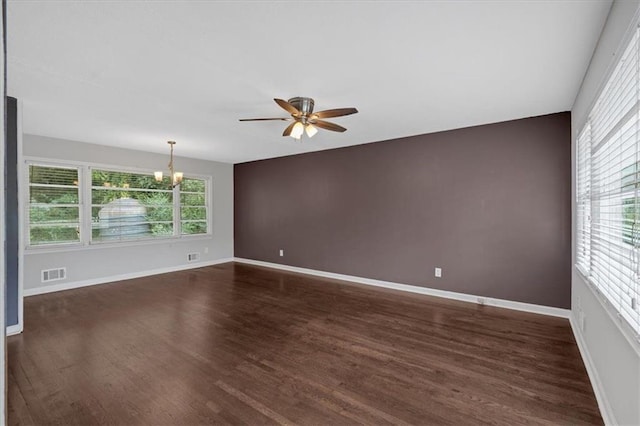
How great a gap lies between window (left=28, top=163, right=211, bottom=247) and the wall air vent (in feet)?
1.46

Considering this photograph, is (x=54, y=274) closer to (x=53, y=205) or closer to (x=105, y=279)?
(x=105, y=279)

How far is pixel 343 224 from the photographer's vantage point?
5676 millimetres

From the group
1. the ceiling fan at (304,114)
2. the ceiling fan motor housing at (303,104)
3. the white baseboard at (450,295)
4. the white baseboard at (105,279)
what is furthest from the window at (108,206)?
the ceiling fan motor housing at (303,104)

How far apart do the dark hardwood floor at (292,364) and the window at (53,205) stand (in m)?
1.14

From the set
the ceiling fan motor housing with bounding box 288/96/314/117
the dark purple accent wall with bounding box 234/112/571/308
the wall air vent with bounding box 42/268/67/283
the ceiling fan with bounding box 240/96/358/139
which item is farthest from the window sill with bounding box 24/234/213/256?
the ceiling fan motor housing with bounding box 288/96/314/117

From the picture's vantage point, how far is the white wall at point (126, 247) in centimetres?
477

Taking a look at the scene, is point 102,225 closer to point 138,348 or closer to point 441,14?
point 138,348

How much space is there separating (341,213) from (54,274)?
477 centimetres

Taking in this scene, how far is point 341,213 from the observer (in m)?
5.70

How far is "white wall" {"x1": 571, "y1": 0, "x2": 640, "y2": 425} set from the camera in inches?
58.8

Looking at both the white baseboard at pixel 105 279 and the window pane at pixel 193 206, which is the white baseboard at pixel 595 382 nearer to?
the white baseboard at pixel 105 279

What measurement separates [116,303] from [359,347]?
3.44 metres

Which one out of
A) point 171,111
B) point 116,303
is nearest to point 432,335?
point 171,111

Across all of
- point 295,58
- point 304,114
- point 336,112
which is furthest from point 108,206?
point 295,58
